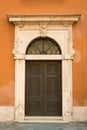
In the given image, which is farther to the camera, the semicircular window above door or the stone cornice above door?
the semicircular window above door

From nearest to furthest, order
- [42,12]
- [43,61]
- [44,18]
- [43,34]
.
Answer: [44,18], [43,34], [42,12], [43,61]

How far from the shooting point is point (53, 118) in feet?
38.5

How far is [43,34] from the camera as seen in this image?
1179 cm

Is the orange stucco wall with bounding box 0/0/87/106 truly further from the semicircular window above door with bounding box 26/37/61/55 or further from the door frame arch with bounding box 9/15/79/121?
the semicircular window above door with bounding box 26/37/61/55

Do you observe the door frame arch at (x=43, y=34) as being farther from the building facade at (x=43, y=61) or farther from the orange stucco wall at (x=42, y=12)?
the orange stucco wall at (x=42, y=12)

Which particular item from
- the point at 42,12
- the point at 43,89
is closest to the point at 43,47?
the point at 42,12

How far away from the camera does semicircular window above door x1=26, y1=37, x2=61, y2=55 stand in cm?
1200

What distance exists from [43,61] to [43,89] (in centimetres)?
105

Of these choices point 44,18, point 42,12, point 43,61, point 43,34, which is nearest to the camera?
point 44,18

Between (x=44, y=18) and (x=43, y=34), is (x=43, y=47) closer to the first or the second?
(x=43, y=34)

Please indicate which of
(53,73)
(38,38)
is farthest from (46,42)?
(53,73)

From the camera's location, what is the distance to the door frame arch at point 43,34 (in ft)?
38.2

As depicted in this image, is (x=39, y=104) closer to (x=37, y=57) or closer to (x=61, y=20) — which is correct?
(x=37, y=57)

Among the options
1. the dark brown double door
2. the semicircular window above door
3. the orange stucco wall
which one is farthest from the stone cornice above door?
the dark brown double door
